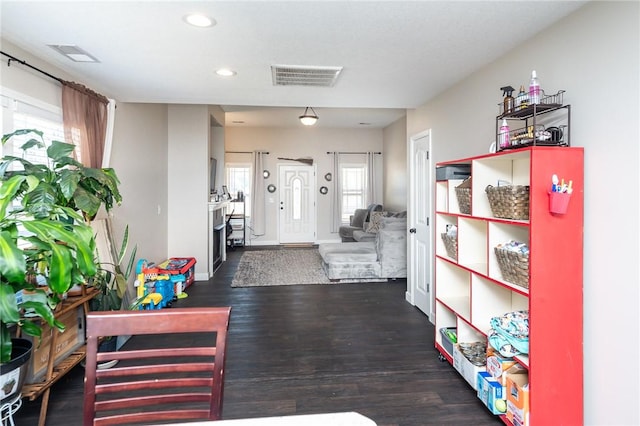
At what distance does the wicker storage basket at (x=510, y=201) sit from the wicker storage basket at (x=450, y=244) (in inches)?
22.2

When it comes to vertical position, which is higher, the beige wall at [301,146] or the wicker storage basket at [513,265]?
the beige wall at [301,146]

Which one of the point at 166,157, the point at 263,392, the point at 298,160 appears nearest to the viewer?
the point at 263,392

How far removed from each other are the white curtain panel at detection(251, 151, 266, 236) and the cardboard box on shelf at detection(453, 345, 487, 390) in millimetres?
6536

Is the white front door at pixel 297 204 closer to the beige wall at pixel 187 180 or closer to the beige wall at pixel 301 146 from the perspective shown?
the beige wall at pixel 301 146

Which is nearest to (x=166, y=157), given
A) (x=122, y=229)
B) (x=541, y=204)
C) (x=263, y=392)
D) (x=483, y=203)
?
(x=122, y=229)

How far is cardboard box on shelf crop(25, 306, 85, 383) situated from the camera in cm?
223

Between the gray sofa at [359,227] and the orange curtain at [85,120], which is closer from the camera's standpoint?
the orange curtain at [85,120]

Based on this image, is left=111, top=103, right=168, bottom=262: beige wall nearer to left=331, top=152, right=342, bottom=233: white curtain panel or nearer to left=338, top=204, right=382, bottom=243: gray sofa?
left=338, top=204, right=382, bottom=243: gray sofa

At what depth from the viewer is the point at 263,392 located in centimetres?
238

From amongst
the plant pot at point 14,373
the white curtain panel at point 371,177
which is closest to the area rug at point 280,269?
the white curtain panel at point 371,177

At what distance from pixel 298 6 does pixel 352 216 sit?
23.0ft

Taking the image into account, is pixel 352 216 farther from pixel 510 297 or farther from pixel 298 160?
pixel 510 297

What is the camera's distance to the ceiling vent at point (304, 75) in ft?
8.69

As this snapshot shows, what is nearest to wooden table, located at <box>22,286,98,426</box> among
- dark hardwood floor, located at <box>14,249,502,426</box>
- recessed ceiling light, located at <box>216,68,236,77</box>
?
dark hardwood floor, located at <box>14,249,502,426</box>
